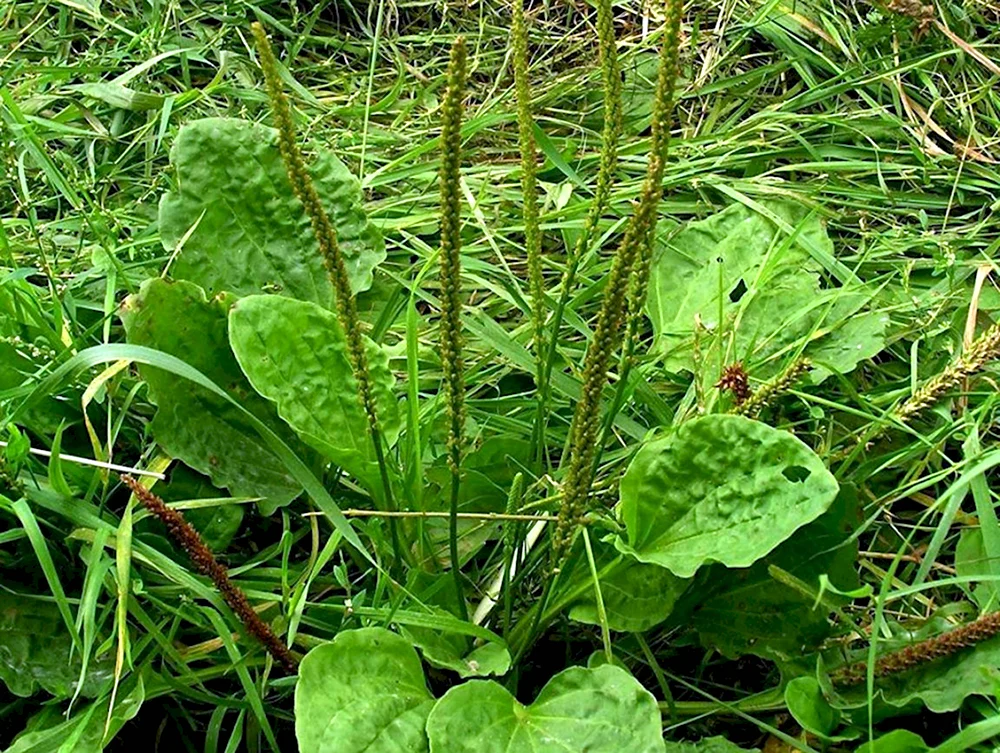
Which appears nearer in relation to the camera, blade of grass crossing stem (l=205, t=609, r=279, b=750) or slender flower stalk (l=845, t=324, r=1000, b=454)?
slender flower stalk (l=845, t=324, r=1000, b=454)

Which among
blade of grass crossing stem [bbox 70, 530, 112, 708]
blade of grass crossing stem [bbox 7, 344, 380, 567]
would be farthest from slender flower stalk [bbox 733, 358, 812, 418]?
blade of grass crossing stem [bbox 70, 530, 112, 708]

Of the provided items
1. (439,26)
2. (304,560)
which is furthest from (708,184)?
(304,560)

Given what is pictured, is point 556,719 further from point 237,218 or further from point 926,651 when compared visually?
Answer: point 237,218

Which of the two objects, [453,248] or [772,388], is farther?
[772,388]

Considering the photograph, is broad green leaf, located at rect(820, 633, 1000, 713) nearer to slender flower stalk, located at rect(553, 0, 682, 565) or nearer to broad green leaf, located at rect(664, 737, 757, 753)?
broad green leaf, located at rect(664, 737, 757, 753)

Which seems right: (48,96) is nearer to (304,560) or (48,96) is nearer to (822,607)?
(304,560)

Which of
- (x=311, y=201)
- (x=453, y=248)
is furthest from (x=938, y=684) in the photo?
(x=311, y=201)

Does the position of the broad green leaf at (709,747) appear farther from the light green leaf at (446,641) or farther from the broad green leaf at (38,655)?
the broad green leaf at (38,655)
